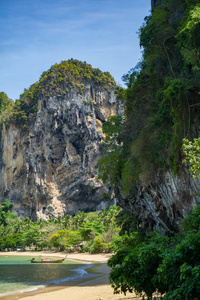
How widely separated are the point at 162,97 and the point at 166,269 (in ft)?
32.3

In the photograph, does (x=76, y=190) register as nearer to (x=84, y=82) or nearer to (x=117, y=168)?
(x=84, y=82)

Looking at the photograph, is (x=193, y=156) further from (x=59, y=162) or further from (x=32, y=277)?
(x=59, y=162)

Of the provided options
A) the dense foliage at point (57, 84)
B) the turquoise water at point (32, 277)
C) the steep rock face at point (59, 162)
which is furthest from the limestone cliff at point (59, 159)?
the turquoise water at point (32, 277)

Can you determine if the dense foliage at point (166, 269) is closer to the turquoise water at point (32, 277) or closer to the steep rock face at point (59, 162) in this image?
the turquoise water at point (32, 277)

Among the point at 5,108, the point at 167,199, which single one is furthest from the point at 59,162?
the point at 167,199

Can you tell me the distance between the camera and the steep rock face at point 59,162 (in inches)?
2625

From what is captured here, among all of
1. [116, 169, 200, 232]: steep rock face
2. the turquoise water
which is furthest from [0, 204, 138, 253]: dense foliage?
[116, 169, 200, 232]: steep rock face

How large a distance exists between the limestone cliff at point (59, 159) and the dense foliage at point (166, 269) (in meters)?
60.7

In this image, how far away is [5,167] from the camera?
73125 millimetres

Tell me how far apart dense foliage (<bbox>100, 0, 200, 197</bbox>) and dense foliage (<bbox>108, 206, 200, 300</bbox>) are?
6.16 meters

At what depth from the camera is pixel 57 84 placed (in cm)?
6925

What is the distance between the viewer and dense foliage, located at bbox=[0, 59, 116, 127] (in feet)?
226

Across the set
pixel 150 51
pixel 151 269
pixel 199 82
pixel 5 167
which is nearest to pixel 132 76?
pixel 150 51

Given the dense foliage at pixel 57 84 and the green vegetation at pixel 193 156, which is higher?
the dense foliage at pixel 57 84
